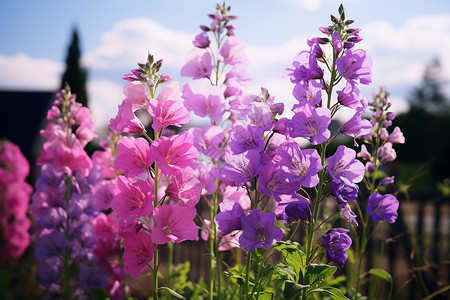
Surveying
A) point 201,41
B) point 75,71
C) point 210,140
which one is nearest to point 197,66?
point 201,41

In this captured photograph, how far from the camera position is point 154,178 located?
1.48 meters

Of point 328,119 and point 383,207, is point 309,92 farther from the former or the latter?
point 383,207

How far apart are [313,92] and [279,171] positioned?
0.29m

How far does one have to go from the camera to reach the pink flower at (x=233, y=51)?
196 cm

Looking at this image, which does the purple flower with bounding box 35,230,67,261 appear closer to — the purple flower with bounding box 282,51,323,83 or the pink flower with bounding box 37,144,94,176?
the pink flower with bounding box 37,144,94,176

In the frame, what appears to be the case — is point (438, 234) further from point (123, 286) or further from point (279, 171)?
point (279, 171)

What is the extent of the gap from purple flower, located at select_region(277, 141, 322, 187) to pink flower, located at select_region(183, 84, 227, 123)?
49 centimetres

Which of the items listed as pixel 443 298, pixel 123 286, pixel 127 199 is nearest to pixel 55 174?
pixel 123 286

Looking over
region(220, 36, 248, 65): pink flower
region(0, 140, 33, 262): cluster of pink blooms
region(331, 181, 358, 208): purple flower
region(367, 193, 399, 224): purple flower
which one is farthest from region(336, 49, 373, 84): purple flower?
region(0, 140, 33, 262): cluster of pink blooms

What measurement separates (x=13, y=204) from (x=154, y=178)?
14.1 ft

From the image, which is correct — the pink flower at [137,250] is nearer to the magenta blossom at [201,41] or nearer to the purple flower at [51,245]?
the magenta blossom at [201,41]

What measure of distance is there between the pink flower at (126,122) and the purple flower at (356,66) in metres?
0.70

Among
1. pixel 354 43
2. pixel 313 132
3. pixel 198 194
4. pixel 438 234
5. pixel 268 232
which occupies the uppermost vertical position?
pixel 354 43

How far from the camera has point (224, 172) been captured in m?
1.40
